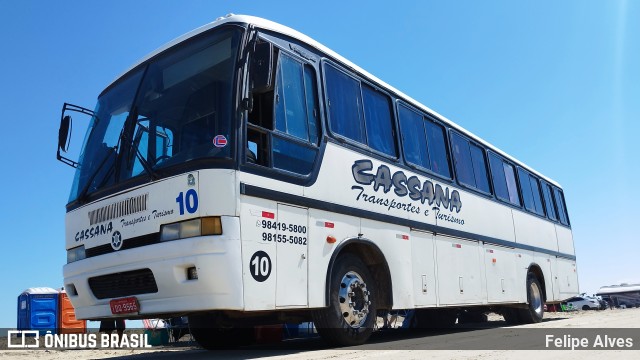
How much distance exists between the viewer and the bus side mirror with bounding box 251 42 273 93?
212 inches

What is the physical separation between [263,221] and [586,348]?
11.3ft

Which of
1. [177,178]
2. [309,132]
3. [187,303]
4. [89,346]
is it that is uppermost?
[309,132]

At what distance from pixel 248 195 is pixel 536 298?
934cm

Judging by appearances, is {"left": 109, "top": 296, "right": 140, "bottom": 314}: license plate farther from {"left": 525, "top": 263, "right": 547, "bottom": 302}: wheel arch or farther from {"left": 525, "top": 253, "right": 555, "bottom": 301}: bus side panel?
{"left": 525, "top": 253, "right": 555, "bottom": 301}: bus side panel

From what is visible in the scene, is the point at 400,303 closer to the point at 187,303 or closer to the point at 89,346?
the point at 187,303

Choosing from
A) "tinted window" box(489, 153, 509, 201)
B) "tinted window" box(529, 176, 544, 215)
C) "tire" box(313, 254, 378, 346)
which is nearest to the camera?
"tire" box(313, 254, 378, 346)

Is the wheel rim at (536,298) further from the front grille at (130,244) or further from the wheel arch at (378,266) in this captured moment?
the front grille at (130,244)

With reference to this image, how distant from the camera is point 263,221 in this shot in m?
5.38

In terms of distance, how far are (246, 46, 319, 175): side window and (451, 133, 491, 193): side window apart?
436 cm

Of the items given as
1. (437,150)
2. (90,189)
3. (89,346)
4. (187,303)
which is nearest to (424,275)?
(437,150)

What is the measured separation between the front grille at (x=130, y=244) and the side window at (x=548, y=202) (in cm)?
1184

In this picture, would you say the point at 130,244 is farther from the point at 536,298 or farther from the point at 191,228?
the point at 536,298

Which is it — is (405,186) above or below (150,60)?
below

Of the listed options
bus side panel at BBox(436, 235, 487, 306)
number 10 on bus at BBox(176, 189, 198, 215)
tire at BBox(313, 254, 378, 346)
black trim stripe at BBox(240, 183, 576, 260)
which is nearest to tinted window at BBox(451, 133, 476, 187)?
black trim stripe at BBox(240, 183, 576, 260)
